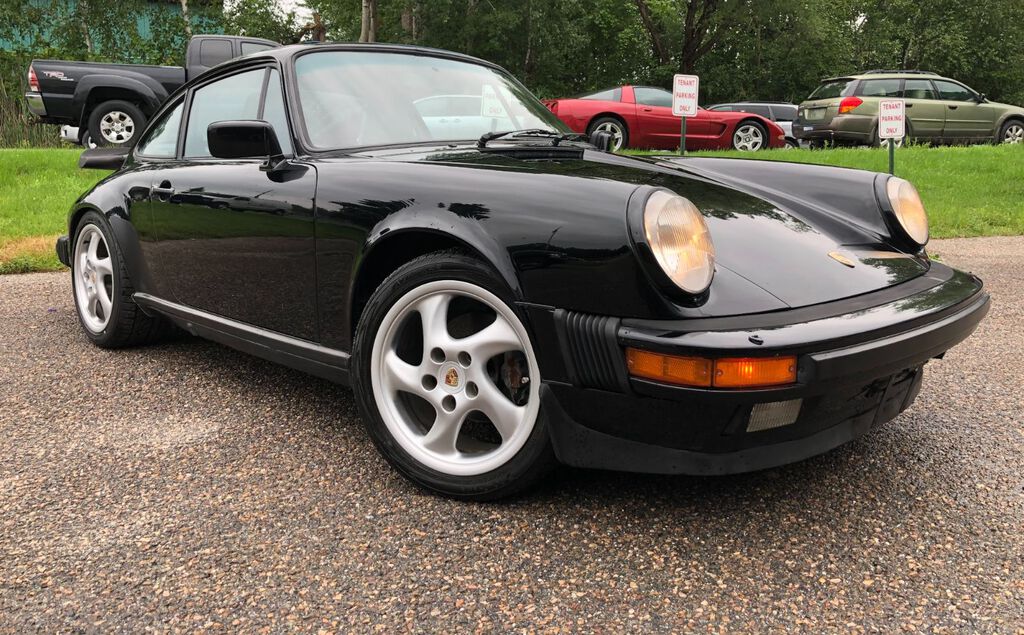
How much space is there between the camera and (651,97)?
42.6 ft

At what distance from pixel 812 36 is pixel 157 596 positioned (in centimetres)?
3134

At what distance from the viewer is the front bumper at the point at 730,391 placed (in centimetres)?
169

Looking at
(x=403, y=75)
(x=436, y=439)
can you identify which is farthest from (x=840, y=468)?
(x=403, y=75)

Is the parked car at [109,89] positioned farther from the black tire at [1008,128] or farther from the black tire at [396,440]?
the black tire at [1008,128]

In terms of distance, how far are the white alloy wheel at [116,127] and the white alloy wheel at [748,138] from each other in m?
9.55

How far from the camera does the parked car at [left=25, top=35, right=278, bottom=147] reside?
413 inches

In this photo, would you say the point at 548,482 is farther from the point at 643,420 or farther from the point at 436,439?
the point at 643,420

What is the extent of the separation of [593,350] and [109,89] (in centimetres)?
1096

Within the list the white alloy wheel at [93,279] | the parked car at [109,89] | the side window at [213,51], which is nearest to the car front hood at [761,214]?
the white alloy wheel at [93,279]

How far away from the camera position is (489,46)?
2389 centimetres

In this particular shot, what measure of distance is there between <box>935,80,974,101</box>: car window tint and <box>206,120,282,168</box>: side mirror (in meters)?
16.2

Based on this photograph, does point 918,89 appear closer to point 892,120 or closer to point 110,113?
point 892,120

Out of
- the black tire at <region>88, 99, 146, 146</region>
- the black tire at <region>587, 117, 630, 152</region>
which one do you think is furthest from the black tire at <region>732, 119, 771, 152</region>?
the black tire at <region>88, 99, 146, 146</region>

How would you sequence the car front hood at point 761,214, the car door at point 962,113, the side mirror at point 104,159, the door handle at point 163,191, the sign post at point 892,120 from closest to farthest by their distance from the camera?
the car front hood at point 761,214
the door handle at point 163,191
the side mirror at point 104,159
the sign post at point 892,120
the car door at point 962,113
